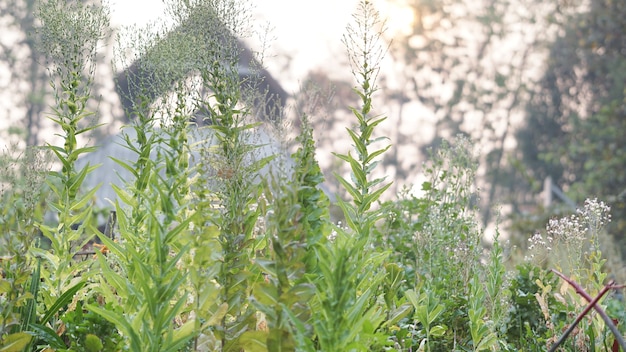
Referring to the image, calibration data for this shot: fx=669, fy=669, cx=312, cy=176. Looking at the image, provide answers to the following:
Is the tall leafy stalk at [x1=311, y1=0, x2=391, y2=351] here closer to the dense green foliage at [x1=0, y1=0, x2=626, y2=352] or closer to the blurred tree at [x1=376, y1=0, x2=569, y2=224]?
the dense green foliage at [x1=0, y1=0, x2=626, y2=352]

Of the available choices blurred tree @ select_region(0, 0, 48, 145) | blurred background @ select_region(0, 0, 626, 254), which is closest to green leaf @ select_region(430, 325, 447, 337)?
blurred background @ select_region(0, 0, 626, 254)

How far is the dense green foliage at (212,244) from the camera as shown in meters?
1.81

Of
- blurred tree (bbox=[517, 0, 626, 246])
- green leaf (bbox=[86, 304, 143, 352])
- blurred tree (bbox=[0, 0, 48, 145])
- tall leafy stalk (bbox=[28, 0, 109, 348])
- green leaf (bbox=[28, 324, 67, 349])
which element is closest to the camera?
green leaf (bbox=[86, 304, 143, 352])

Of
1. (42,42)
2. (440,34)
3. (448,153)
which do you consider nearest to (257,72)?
(42,42)

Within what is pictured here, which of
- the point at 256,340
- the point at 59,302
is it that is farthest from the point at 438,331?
the point at 59,302

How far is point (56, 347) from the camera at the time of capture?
7.31 feet

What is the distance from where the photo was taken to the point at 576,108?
958 inches

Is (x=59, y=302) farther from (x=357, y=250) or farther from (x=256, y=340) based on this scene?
(x=357, y=250)

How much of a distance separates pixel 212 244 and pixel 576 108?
80.7 feet

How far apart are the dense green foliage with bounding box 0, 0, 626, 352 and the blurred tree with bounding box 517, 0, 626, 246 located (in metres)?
11.5

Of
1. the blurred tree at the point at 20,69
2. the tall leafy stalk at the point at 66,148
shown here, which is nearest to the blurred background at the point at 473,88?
the blurred tree at the point at 20,69

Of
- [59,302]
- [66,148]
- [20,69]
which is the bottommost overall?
[59,302]

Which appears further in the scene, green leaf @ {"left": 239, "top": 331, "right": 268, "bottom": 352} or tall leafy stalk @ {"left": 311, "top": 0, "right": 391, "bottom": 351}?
green leaf @ {"left": 239, "top": 331, "right": 268, "bottom": 352}

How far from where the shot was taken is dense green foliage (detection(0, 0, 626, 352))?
181cm
